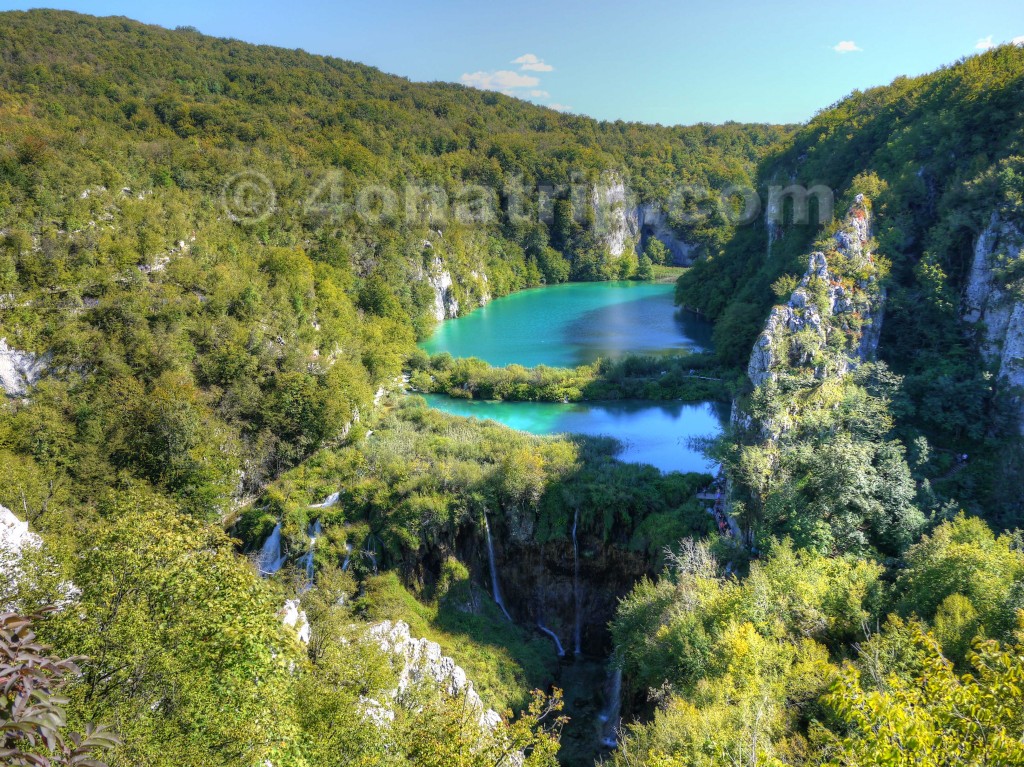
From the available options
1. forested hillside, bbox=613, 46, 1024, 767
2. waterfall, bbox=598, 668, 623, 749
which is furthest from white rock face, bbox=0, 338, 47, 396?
waterfall, bbox=598, 668, 623, 749

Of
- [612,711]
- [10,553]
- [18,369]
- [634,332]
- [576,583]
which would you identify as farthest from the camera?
[634,332]

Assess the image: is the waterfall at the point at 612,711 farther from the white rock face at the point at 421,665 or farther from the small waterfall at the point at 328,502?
the small waterfall at the point at 328,502

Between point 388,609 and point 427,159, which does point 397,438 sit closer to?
point 388,609

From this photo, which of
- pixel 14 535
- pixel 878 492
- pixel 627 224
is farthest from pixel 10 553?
pixel 627 224

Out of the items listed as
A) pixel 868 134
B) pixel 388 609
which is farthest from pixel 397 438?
pixel 868 134

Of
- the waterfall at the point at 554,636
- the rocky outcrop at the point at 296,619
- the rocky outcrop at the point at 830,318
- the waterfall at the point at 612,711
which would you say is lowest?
the waterfall at the point at 554,636

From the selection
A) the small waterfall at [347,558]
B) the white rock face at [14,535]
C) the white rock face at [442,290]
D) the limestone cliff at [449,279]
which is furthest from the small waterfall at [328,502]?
the white rock face at [442,290]

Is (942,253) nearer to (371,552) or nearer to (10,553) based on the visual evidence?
(371,552)
